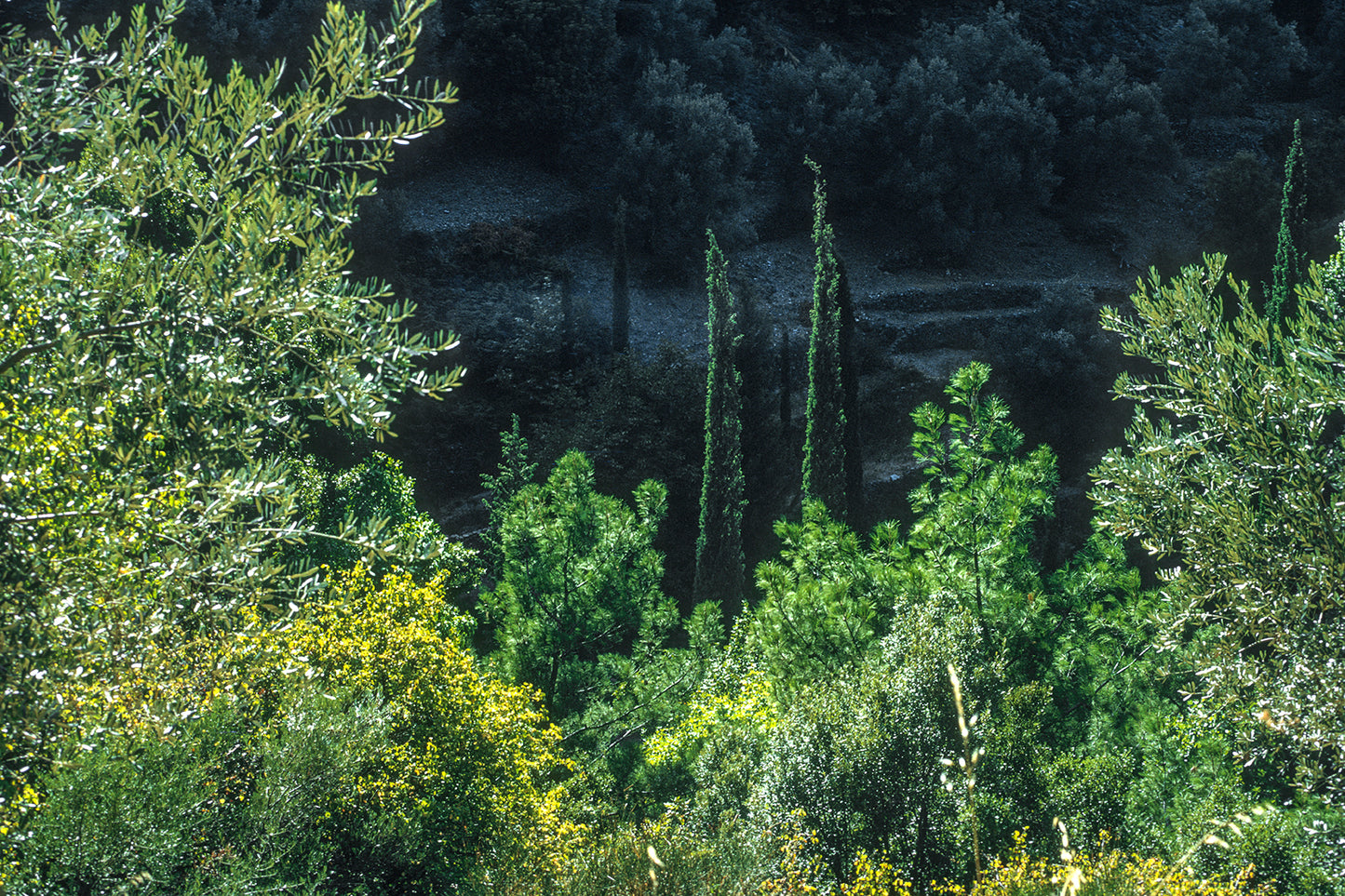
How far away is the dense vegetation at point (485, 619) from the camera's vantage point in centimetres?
612

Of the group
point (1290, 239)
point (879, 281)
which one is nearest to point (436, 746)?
point (1290, 239)

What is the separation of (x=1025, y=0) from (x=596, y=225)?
26966 mm

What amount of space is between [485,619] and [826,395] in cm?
919

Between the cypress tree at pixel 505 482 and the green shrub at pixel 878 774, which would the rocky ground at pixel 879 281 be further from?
the green shrub at pixel 878 774

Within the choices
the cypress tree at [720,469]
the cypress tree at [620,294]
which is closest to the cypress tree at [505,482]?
the cypress tree at [720,469]

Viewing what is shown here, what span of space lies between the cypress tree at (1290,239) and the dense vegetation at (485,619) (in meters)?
10.7

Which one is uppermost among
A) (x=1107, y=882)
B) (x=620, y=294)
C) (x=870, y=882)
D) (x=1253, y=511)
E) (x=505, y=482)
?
(x=620, y=294)

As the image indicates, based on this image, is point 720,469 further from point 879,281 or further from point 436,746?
point 879,281

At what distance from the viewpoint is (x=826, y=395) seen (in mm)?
23125

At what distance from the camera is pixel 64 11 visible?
94.8ft

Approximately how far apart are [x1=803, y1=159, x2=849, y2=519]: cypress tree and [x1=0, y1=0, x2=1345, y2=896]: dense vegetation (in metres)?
3.29

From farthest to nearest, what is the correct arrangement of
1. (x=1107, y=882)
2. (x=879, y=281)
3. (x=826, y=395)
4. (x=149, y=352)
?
(x=879, y=281) < (x=826, y=395) < (x=1107, y=882) < (x=149, y=352)

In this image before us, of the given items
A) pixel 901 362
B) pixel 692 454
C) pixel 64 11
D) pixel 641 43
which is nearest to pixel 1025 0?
pixel 641 43

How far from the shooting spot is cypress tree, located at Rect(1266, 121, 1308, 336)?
2530 centimetres
